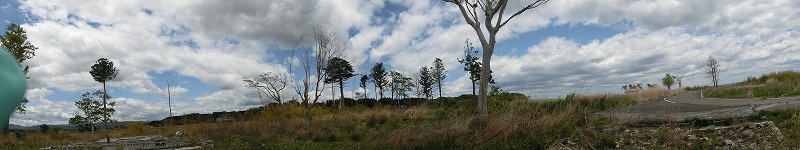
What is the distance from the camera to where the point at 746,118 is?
7.39 metres

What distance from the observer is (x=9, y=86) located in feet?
3.62

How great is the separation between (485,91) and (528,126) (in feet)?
15.7

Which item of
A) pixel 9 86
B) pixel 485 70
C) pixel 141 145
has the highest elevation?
pixel 485 70

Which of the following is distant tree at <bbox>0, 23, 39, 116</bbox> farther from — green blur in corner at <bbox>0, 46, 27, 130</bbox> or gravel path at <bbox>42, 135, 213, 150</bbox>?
green blur in corner at <bbox>0, 46, 27, 130</bbox>

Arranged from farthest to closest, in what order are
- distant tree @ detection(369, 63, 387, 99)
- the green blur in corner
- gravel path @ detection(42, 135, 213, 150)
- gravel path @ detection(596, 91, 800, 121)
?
distant tree @ detection(369, 63, 387, 99) → gravel path @ detection(42, 135, 213, 150) → gravel path @ detection(596, 91, 800, 121) → the green blur in corner

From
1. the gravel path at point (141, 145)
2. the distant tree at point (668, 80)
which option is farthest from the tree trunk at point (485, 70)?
the distant tree at point (668, 80)

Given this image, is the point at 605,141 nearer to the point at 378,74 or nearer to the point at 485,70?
the point at 485,70

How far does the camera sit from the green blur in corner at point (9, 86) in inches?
43.3

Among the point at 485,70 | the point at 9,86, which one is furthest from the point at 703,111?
the point at 9,86

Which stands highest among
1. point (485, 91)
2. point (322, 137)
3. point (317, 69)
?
point (317, 69)

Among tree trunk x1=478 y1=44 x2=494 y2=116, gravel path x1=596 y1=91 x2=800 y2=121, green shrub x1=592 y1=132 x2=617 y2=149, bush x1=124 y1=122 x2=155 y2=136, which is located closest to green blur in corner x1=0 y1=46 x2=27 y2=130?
green shrub x1=592 y1=132 x2=617 y2=149

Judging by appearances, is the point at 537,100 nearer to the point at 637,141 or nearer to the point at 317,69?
the point at 637,141

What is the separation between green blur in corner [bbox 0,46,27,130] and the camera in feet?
3.61

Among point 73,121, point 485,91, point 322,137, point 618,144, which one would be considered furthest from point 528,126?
point 73,121
